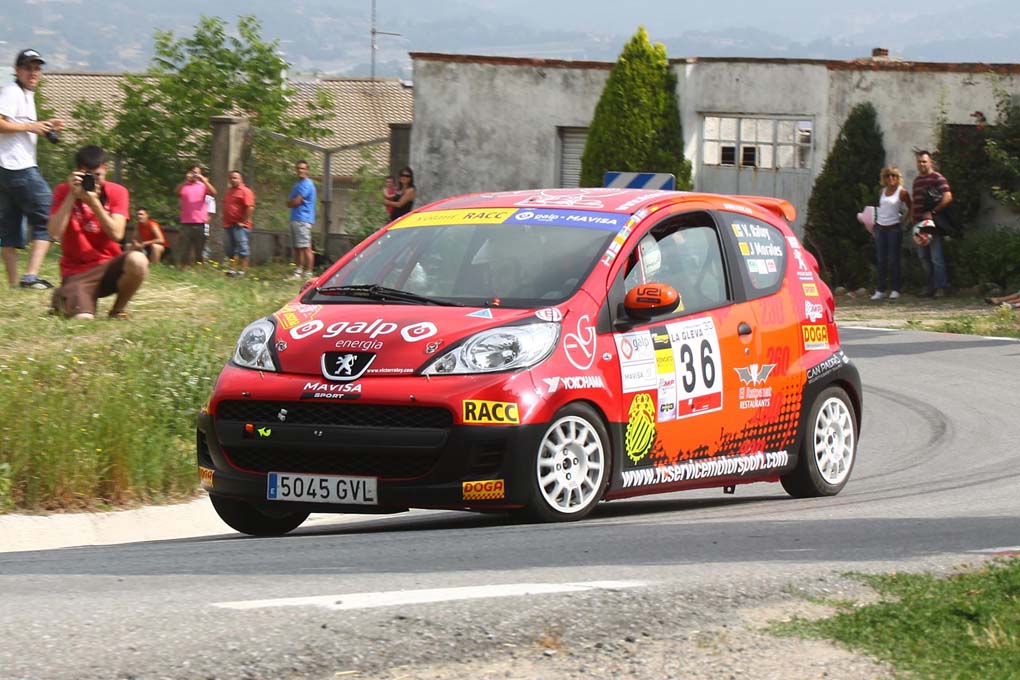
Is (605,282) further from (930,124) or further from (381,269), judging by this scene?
(930,124)

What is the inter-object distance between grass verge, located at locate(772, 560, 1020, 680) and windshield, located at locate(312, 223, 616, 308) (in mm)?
2688

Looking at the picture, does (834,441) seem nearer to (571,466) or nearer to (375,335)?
(571,466)

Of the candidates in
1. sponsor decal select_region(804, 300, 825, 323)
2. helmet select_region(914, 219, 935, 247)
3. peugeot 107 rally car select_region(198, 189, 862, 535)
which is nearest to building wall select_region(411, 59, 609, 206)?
helmet select_region(914, 219, 935, 247)

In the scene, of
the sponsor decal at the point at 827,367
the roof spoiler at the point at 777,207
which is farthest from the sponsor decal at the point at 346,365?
the roof spoiler at the point at 777,207

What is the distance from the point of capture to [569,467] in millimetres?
8109

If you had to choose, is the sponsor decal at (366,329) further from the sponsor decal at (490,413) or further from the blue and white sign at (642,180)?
the blue and white sign at (642,180)

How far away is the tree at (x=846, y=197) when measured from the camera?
2841 cm

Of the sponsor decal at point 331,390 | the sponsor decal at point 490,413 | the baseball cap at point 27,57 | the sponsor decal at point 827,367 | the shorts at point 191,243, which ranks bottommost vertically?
the shorts at point 191,243

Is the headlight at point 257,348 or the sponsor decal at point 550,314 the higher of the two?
the sponsor decal at point 550,314

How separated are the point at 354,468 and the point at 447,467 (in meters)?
A: 0.44

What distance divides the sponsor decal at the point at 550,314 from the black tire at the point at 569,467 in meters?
0.43

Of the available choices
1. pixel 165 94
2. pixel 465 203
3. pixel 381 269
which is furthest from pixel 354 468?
pixel 165 94

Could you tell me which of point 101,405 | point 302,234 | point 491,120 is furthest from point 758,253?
point 491,120

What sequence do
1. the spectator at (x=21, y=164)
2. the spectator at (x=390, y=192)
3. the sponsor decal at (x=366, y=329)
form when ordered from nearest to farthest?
the sponsor decal at (x=366, y=329) < the spectator at (x=21, y=164) < the spectator at (x=390, y=192)
